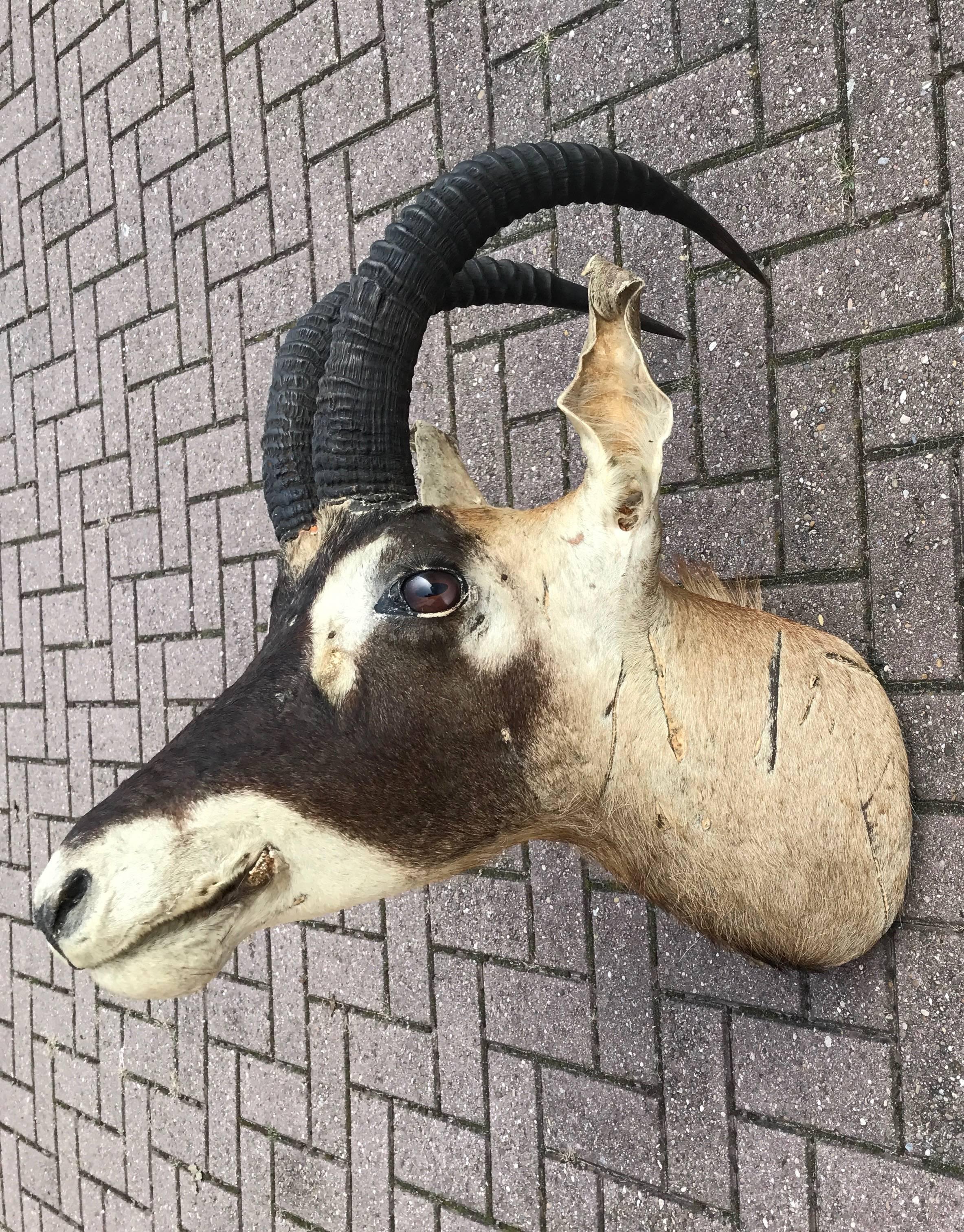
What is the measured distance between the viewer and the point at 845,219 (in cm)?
301

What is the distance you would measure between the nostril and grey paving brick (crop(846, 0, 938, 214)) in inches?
99.2

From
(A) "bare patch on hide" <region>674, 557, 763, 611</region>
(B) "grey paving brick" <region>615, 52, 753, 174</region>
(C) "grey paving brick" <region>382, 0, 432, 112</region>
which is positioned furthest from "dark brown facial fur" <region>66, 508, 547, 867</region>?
(C) "grey paving brick" <region>382, 0, 432, 112</region>

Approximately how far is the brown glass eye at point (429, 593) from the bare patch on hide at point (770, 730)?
770 mm

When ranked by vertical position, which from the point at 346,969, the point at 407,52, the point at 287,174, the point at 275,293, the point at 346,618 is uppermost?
the point at 407,52

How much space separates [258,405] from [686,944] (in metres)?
2.90

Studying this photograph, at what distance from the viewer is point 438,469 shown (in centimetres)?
257

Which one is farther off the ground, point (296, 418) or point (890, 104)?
point (890, 104)

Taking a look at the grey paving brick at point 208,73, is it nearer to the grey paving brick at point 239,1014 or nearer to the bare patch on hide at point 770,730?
the grey paving brick at point 239,1014

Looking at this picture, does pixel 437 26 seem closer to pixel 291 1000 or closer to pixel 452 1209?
pixel 291 1000

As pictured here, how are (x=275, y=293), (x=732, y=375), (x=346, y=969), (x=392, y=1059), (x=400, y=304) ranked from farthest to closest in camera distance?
(x=275, y=293), (x=346, y=969), (x=392, y=1059), (x=732, y=375), (x=400, y=304)

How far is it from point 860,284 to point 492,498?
59.7 inches

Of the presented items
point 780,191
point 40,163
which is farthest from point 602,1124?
point 40,163

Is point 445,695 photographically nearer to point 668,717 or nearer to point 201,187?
point 668,717

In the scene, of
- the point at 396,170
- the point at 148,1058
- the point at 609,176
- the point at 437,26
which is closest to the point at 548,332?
the point at 396,170
